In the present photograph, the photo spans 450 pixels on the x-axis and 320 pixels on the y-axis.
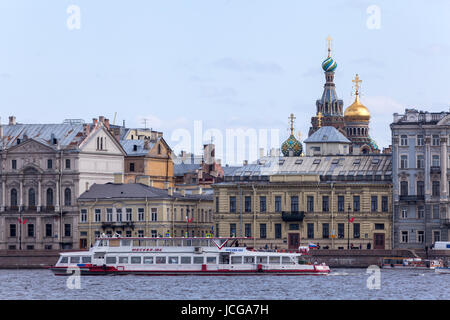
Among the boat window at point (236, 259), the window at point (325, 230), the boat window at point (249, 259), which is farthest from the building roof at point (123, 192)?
the boat window at point (249, 259)

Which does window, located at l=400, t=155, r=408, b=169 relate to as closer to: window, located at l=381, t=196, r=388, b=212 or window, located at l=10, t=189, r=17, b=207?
window, located at l=381, t=196, r=388, b=212

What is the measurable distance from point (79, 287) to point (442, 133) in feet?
143

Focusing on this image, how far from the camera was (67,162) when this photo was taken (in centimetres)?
13738

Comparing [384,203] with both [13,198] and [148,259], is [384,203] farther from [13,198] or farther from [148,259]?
[13,198]

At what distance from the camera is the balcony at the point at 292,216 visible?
416 feet

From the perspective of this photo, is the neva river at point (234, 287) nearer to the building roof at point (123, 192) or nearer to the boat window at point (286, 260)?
the boat window at point (286, 260)

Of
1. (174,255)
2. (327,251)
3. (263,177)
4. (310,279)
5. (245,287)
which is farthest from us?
(263,177)

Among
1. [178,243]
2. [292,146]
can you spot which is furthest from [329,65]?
[178,243]

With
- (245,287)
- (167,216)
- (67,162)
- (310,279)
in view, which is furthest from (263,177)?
(245,287)

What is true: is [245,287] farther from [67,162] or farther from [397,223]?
[67,162]

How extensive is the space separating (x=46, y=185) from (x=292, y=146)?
3417 centimetres

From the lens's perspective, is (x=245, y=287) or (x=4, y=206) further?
(x=4, y=206)

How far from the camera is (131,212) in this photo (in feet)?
440

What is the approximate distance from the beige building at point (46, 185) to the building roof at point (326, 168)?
15.6 meters
